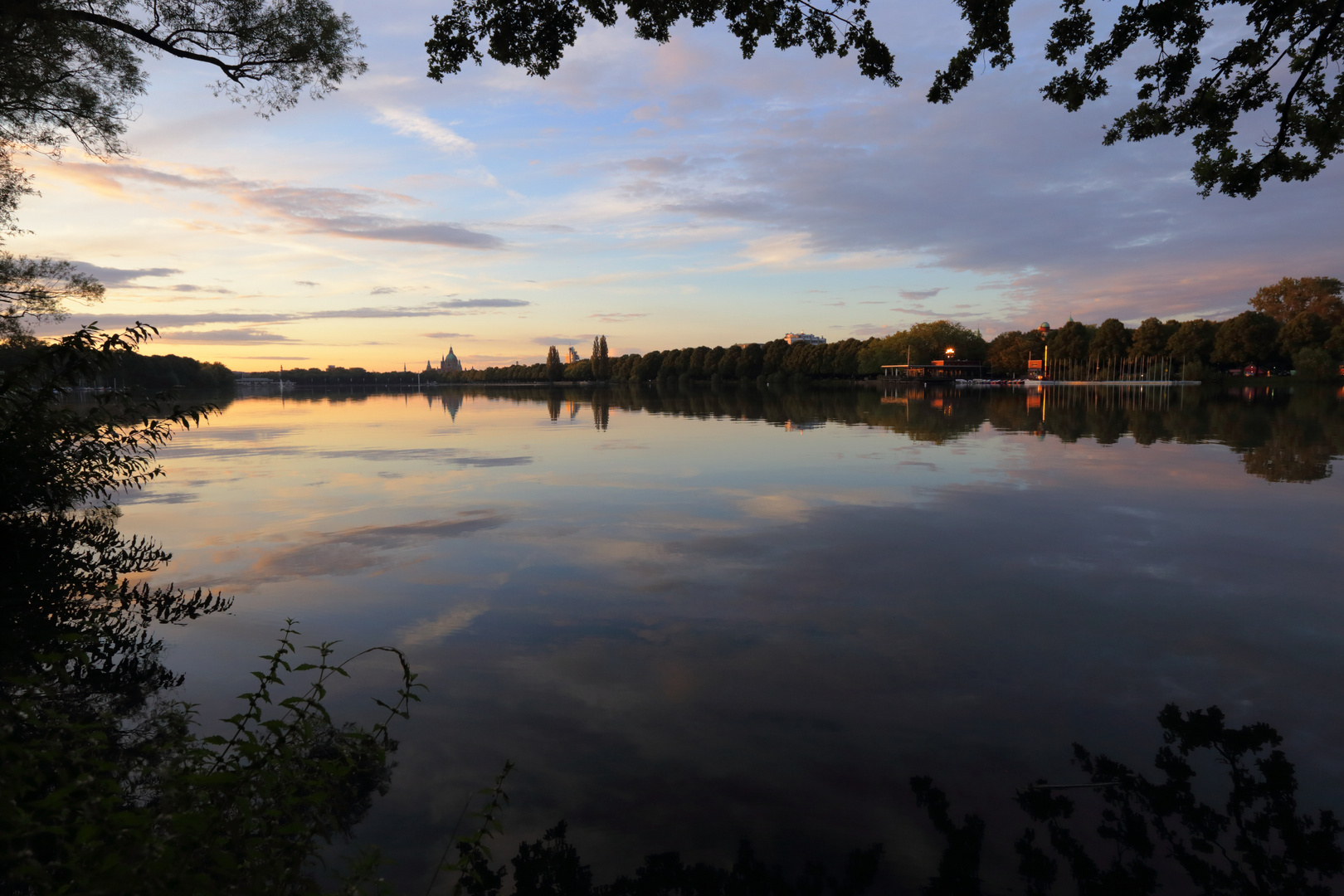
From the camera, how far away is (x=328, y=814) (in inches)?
190

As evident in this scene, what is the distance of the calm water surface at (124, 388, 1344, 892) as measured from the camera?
19.4 ft

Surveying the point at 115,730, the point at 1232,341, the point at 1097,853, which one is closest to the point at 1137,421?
the point at 1097,853

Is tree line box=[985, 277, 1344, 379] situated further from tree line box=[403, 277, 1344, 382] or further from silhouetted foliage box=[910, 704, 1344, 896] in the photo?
silhouetted foliage box=[910, 704, 1344, 896]

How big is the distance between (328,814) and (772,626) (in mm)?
5681

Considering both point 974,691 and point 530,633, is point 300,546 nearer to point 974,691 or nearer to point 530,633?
point 530,633

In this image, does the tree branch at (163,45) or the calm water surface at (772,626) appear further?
the tree branch at (163,45)

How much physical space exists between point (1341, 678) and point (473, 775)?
28.5 feet

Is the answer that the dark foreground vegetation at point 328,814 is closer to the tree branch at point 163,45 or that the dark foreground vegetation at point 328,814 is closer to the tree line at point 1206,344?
the tree branch at point 163,45

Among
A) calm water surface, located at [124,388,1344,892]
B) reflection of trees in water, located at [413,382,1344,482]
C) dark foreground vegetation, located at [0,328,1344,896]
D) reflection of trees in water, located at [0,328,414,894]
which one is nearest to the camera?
reflection of trees in water, located at [0,328,414,894]

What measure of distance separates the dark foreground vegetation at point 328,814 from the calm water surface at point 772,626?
0.24m

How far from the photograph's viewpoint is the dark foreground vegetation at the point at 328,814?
132 inches

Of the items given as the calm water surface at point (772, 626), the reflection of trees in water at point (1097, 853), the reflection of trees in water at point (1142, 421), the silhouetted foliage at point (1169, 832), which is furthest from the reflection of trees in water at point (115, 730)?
the reflection of trees in water at point (1142, 421)

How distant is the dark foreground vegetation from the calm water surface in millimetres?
242

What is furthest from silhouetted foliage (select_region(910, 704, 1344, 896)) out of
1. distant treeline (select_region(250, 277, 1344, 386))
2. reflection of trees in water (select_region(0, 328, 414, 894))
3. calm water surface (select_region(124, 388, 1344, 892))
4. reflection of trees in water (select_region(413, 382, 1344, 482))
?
distant treeline (select_region(250, 277, 1344, 386))
